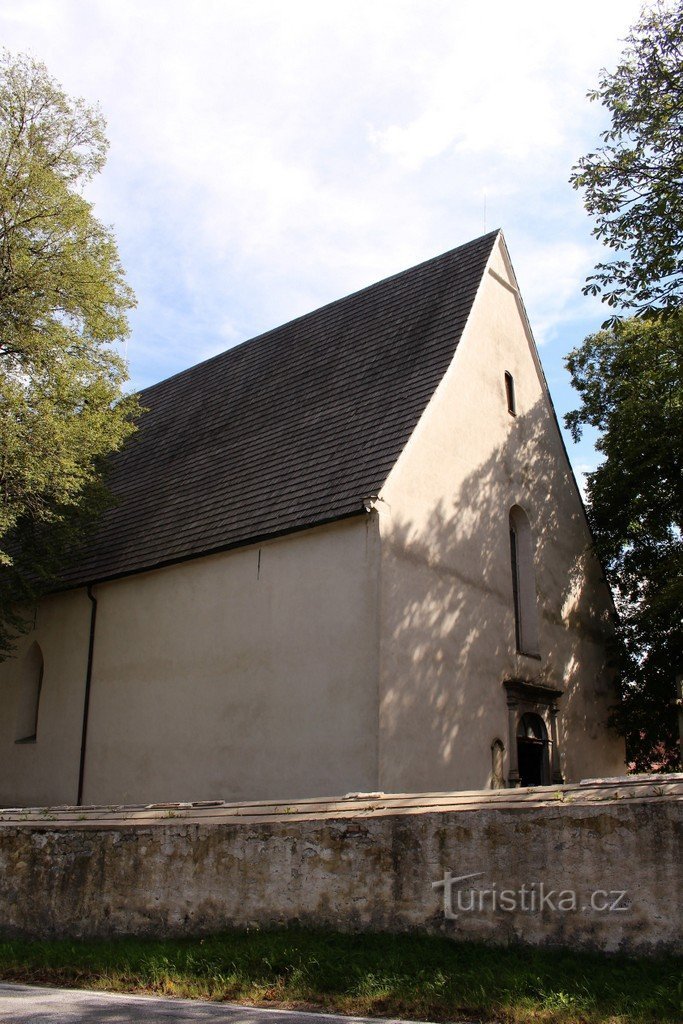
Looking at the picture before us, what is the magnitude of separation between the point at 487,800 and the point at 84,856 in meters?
4.57

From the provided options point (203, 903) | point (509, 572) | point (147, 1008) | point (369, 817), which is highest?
point (509, 572)

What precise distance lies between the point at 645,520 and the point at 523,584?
3.99m

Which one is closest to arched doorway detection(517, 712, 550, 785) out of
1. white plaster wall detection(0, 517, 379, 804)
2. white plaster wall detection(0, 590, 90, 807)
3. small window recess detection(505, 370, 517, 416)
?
white plaster wall detection(0, 517, 379, 804)

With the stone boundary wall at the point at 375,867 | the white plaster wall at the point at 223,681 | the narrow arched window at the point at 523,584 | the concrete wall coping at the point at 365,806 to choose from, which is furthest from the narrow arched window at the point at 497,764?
the stone boundary wall at the point at 375,867

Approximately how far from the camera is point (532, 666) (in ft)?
55.4

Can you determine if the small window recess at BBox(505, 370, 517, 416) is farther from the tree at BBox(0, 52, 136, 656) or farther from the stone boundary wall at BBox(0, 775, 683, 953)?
the stone boundary wall at BBox(0, 775, 683, 953)

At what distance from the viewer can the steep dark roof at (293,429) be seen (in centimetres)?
1502

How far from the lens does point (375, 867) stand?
7875mm

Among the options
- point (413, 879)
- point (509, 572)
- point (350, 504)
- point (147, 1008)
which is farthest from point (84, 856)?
point (509, 572)

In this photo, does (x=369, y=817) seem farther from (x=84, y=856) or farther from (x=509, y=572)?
(x=509, y=572)

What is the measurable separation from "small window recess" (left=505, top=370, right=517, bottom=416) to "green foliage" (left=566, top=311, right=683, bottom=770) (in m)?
2.28

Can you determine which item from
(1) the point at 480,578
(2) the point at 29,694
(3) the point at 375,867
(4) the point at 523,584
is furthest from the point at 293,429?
(3) the point at 375,867

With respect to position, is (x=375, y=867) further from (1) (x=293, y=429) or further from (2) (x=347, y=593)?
(1) (x=293, y=429)

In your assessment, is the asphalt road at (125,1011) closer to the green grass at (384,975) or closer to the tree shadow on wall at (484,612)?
the green grass at (384,975)
